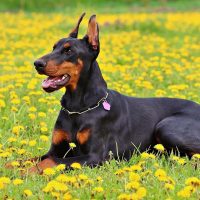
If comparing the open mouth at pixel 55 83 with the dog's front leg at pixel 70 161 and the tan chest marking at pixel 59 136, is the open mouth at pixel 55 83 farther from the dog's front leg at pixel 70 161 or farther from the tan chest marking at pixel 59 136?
the dog's front leg at pixel 70 161

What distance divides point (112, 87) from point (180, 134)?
10.3 feet

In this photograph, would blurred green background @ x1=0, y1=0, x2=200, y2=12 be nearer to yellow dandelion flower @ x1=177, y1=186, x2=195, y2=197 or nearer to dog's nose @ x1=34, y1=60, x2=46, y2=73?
dog's nose @ x1=34, y1=60, x2=46, y2=73

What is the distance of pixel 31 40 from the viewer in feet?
48.8

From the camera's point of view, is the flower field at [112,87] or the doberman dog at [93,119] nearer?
the flower field at [112,87]

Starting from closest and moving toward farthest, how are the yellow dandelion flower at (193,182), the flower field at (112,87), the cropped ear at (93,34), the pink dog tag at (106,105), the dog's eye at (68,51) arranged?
the yellow dandelion flower at (193,182) < the flower field at (112,87) < the dog's eye at (68,51) < the cropped ear at (93,34) < the pink dog tag at (106,105)

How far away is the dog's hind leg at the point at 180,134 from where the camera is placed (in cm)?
550

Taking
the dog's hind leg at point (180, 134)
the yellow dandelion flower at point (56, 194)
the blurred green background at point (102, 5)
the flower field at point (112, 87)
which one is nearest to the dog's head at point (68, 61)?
the flower field at point (112, 87)

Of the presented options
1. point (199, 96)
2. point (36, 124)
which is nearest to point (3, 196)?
point (36, 124)

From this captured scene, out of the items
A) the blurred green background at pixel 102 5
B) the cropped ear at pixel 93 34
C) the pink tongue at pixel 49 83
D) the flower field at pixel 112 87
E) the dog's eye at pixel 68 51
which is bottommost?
the blurred green background at pixel 102 5

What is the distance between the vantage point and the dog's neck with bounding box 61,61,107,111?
533 cm

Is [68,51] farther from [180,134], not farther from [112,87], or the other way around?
[112,87]

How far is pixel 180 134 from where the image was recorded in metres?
5.57

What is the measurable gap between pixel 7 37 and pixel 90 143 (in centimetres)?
1027

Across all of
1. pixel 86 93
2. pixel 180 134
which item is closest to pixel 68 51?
pixel 86 93
